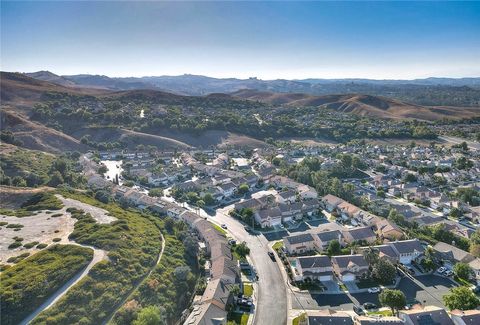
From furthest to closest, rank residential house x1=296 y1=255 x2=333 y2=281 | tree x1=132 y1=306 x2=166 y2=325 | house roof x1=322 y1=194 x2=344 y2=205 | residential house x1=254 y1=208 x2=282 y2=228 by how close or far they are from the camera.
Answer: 1. house roof x1=322 y1=194 x2=344 y2=205
2. residential house x1=254 y1=208 x2=282 y2=228
3. residential house x1=296 y1=255 x2=333 y2=281
4. tree x1=132 y1=306 x2=166 y2=325

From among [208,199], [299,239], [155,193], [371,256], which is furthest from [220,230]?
[371,256]

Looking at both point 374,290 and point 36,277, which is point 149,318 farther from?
point 374,290

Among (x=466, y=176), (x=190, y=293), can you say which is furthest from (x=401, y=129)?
(x=190, y=293)

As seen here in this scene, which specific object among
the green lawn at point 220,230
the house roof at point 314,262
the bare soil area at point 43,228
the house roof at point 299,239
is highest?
the bare soil area at point 43,228

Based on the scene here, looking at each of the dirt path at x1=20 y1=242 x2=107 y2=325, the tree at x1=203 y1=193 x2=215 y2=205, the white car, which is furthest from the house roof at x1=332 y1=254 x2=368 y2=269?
the tree at x1=203 y1=193 x2=215 y2=205

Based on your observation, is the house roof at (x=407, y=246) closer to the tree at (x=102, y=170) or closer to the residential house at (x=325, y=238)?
the residential house at (x=325, y=238)

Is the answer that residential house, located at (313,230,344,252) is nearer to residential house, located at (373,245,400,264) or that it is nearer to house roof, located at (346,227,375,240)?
house roof, located at (346,227,375,240)

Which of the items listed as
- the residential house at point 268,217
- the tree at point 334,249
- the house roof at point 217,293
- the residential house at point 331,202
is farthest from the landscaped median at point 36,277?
the residential house at point 331,202
